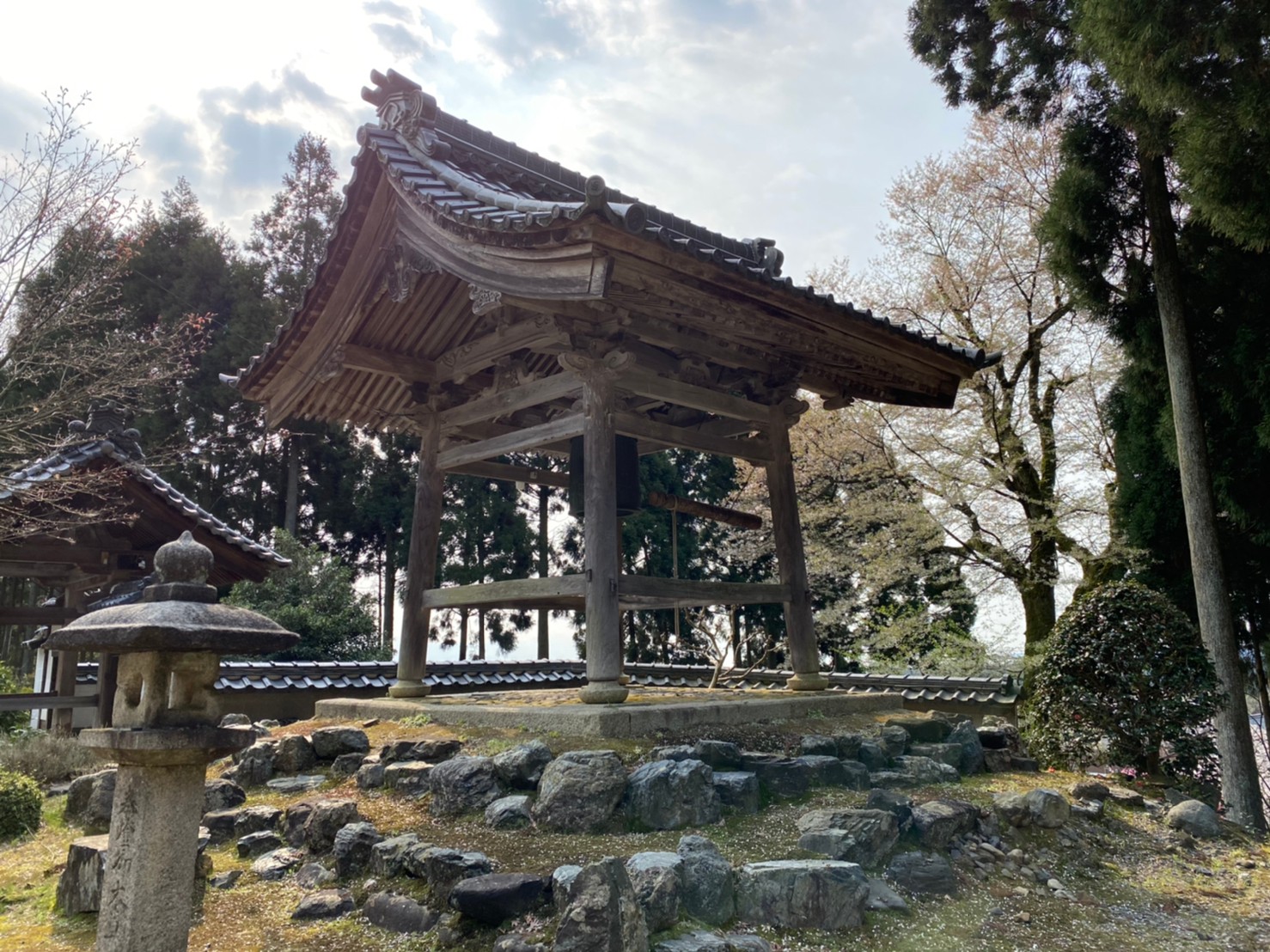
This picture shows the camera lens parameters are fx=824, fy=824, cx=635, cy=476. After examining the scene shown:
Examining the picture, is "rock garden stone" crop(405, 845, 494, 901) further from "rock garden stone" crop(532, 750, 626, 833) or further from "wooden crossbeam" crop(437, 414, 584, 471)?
"wooden crossbeam" crop(437, 414, 584, 471)

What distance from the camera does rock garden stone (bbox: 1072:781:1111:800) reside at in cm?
530

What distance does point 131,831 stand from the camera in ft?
9.77

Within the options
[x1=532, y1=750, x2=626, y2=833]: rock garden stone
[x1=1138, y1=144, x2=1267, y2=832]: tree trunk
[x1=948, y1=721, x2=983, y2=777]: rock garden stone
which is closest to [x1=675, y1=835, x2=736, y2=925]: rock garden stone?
[x1=532, y1=750, x2=626, y2=833]: rock garden stone

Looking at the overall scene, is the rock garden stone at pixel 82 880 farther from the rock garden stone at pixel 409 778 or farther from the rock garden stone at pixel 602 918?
the rock garden stone at pixel 602 918

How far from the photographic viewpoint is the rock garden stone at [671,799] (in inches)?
159

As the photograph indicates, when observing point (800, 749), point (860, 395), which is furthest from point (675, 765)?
point (860, 395)

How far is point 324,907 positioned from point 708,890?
1680 millimetres

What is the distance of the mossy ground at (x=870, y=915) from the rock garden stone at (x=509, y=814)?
6 cm

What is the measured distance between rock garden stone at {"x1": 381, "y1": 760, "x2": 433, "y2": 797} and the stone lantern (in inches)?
66.8

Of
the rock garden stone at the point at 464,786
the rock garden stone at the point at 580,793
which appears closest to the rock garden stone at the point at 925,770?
the rock garden stone at the point at 580,793

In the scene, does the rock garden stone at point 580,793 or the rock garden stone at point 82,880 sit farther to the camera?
the rock garden stone at point 580,793

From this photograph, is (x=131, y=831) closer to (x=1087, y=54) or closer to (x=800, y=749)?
(x=800, y=749)

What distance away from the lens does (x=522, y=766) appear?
4.46 metres

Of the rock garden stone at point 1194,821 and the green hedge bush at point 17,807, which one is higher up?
the green hedge bush at point 17,807
